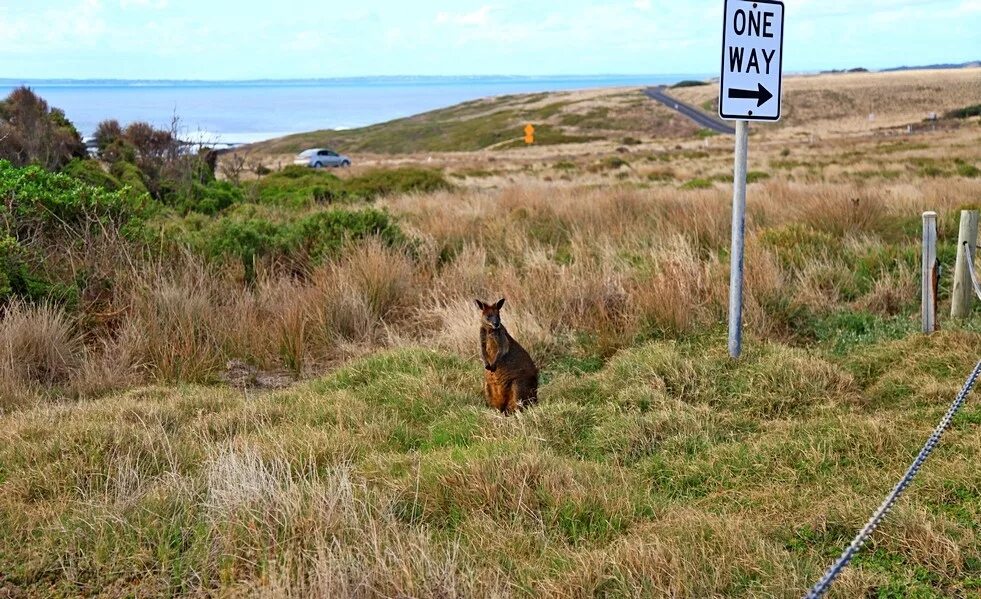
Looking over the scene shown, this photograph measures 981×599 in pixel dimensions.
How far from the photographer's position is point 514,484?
12.8ft

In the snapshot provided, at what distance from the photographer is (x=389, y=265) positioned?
8.71m

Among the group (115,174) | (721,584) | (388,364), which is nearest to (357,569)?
(721,584)

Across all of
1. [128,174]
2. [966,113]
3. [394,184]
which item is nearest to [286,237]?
[128,174]

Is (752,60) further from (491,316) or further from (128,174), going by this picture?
(128,174)

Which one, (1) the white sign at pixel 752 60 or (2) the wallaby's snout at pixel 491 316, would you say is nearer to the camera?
(2) the wallaby's snout at pixel 491 316

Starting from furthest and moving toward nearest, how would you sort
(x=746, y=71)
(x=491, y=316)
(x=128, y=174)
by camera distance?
(x=128, y=174) < (x=746, y=71) < (x=491, y=316)

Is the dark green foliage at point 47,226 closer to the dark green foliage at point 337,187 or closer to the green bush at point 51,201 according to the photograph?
the green bush at point 51,201

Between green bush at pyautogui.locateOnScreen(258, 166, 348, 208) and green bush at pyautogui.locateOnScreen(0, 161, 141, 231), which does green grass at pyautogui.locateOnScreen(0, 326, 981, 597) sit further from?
green bush at pyautogui.locateOnScreen(258, 166, 348, 208)

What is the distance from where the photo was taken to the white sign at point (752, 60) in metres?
5.52

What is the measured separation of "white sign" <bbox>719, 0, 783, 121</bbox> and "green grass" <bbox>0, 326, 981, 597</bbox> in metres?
1.71

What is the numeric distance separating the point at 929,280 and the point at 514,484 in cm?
424

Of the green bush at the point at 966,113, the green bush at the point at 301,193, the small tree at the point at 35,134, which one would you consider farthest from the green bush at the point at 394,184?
the green bush at the point at 966,113

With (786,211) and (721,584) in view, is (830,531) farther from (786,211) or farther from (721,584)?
(786,211)

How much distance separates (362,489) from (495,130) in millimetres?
78654
